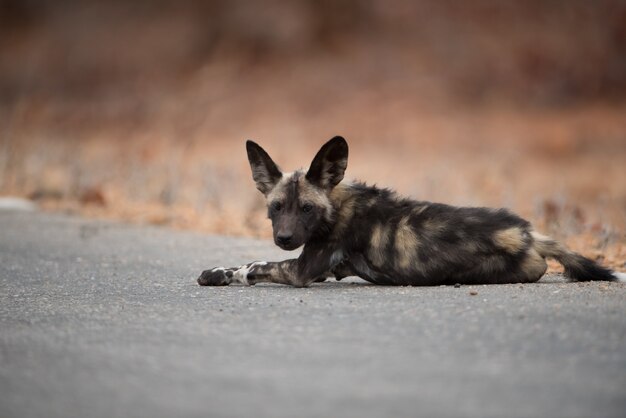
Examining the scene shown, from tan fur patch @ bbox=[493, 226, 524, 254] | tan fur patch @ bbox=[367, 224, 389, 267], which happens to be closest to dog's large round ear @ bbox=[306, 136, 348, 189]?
tan fur patch @ bbox=[367, 224, 389, 267]

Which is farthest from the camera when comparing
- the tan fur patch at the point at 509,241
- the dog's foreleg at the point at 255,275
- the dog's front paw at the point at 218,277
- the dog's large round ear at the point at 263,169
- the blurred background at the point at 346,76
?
the blurred background at the point at 346,76

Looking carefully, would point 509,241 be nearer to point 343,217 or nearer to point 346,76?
point 343,217

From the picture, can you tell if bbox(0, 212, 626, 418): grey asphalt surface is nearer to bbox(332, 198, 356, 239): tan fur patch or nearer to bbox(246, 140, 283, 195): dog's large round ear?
bbox(332, 198, 356, 239): tan fur patch

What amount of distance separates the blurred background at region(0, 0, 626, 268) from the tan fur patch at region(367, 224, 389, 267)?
23.4 meters

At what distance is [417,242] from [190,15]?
50196mm

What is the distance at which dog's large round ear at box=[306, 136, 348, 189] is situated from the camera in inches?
327

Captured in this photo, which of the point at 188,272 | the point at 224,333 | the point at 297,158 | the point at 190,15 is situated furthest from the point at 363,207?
the point at 190,15

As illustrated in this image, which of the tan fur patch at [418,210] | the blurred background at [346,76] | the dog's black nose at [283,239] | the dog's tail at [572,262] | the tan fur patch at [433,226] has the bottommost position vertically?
the dog's black nose at [283,239]

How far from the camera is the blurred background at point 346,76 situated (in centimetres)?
4188

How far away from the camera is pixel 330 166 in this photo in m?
8.43

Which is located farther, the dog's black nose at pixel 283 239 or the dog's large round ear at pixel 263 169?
the dog's large round ear at pixel 263 169

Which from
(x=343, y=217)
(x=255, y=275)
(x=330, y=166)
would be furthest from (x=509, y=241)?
(x=255, y=275)

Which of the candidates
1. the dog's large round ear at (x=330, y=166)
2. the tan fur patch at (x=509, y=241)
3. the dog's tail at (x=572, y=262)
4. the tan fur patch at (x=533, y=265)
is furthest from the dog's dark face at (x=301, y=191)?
the dog's tail at (x=572, y=262)

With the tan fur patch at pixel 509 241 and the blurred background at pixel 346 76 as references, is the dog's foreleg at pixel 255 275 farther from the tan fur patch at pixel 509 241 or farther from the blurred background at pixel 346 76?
the blurred background at pixel 346 76
